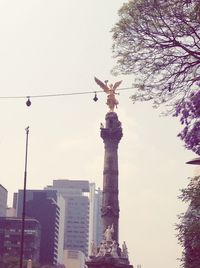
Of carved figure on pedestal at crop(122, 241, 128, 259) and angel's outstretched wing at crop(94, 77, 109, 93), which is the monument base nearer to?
carved figure on pedestal at crop(122, 241, 128, 259)

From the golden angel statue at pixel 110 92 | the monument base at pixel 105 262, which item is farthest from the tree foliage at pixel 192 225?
the golden angel statue at pixel 110 92

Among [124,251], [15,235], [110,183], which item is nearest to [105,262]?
[124,251]

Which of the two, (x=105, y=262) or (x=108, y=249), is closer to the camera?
(x=105, y=262)

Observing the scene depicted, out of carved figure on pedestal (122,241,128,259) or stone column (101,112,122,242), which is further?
stone column (101,112,122,242)

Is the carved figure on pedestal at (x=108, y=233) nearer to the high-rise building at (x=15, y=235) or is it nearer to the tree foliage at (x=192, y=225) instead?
the tree foliage at (x=192, y=225)

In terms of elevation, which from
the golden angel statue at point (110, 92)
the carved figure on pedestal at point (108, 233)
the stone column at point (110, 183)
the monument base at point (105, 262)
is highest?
the golden angel statue at point (110, 92)

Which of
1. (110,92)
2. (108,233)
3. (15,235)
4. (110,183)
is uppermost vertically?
(110,92)

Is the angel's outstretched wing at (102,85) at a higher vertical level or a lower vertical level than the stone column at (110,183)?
higher

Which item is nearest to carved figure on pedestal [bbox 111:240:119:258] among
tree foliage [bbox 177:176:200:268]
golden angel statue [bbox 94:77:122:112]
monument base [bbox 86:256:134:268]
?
monument base [bbox 86:256:134:268]

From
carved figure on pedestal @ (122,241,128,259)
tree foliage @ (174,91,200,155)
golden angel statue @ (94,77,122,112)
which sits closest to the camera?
tree foliage @ (174,91,200,155)

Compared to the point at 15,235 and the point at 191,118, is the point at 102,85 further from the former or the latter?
the point at 15,235

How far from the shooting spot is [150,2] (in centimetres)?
1797

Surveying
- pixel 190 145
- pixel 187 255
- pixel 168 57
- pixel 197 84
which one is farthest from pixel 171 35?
pixel 187 255

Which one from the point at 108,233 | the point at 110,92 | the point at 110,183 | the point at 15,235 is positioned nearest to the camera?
the point at 108,233
